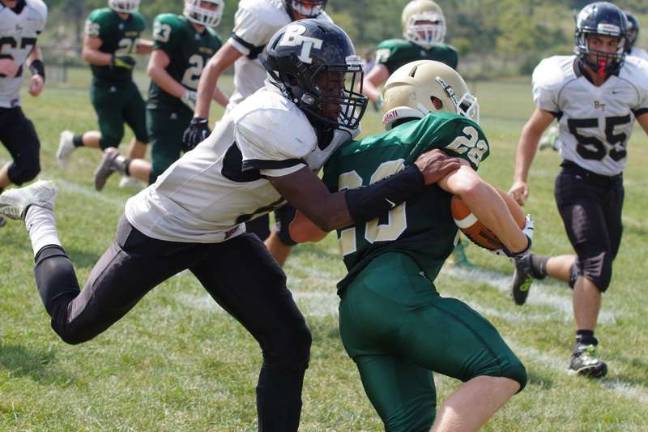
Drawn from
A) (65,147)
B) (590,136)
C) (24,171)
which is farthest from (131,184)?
(590,136)

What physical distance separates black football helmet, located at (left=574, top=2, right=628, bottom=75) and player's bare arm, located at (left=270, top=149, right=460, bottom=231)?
2.26 meters

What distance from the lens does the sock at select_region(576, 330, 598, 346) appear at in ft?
15.6

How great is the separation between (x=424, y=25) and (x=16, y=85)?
8.21 ft

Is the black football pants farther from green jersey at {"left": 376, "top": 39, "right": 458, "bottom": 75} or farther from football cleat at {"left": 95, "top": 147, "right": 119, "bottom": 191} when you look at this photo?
football cleat at {"left": 95, "top": 147, "right": 119, "bottom": 191}

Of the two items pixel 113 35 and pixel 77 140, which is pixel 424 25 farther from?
pixel 77 140

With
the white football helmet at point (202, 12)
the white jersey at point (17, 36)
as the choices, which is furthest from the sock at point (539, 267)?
the white jersey at point (17, 36)

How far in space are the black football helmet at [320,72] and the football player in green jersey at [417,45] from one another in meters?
3.60

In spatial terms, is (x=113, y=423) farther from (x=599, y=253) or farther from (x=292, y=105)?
(x=599, y=253)

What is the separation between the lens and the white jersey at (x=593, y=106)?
→ 4.92 metres

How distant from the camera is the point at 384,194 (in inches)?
110

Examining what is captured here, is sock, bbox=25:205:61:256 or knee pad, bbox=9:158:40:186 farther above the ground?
sock, bbox=25:205:61:256

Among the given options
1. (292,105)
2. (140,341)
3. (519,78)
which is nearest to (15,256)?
(140,341)

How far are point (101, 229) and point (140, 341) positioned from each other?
2.61 m

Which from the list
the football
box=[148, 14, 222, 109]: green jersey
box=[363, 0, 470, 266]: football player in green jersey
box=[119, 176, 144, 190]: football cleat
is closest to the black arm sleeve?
the football
